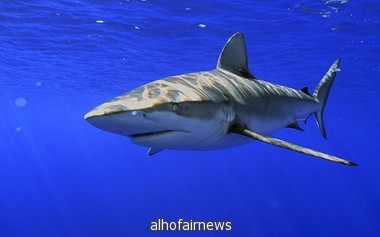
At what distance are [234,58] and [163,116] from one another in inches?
109

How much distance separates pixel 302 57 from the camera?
731 inches

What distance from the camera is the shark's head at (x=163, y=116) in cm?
288

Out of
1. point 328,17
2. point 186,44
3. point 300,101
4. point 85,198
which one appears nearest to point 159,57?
point 186,44

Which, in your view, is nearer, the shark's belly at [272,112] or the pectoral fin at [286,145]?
the pectoral fin at [286,145]

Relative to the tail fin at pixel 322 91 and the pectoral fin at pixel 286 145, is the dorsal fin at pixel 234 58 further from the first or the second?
the tail fin at pixel 322 91

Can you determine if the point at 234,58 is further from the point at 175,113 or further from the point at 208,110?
the point at 175,113

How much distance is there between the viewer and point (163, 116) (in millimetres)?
3201

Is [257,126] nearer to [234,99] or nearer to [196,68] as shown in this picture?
[234,99]

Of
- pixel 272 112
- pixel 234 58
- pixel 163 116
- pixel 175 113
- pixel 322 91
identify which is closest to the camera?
pixel 163 116

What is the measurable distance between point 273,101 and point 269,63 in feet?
50.2

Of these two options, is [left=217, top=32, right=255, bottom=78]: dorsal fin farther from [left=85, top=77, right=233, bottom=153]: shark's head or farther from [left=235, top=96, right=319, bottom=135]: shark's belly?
[left=85, top=77, right=233, bottom=153]: shark's head

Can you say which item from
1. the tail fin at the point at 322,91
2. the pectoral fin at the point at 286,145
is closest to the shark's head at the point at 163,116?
the pectoral fin at the point at 286,145

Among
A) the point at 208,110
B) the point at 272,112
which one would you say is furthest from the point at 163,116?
the point at 272,112

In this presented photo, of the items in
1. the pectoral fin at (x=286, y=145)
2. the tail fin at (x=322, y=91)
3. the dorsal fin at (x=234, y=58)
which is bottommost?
the tail fin at (x=322, y=91)
